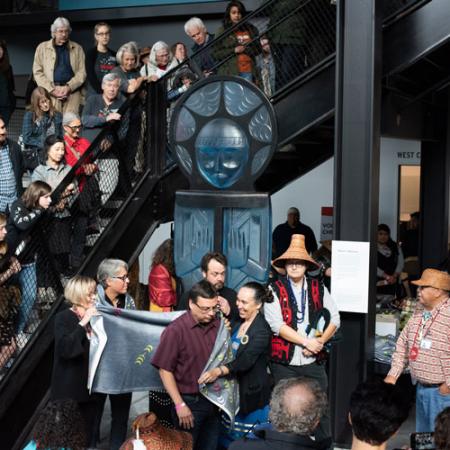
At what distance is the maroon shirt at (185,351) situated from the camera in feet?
21.8

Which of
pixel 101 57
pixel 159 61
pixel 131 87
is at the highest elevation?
pixel 101 57

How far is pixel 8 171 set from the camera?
9617mm

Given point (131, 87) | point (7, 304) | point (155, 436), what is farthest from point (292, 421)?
point (131, 87)

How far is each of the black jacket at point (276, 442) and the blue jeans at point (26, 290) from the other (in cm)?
383

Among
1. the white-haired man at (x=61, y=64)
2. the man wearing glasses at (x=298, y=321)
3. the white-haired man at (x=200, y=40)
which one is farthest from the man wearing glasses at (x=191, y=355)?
the white-haired man at (x=61, y=64)

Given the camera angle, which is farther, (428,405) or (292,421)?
(428,405)

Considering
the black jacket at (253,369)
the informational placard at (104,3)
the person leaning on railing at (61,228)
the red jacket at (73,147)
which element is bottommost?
the black jacket at (253,369)

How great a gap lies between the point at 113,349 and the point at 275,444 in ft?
9.40

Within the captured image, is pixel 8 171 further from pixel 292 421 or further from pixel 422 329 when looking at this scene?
pixel 292 421

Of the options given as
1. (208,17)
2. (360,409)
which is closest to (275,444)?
(360,409)

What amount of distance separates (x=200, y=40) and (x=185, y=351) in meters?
5.93

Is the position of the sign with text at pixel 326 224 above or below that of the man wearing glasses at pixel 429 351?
above

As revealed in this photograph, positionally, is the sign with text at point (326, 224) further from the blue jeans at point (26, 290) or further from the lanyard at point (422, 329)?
the lanyard at point (422, 329)

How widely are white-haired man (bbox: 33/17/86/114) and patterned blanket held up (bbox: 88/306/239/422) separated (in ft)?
16.3
